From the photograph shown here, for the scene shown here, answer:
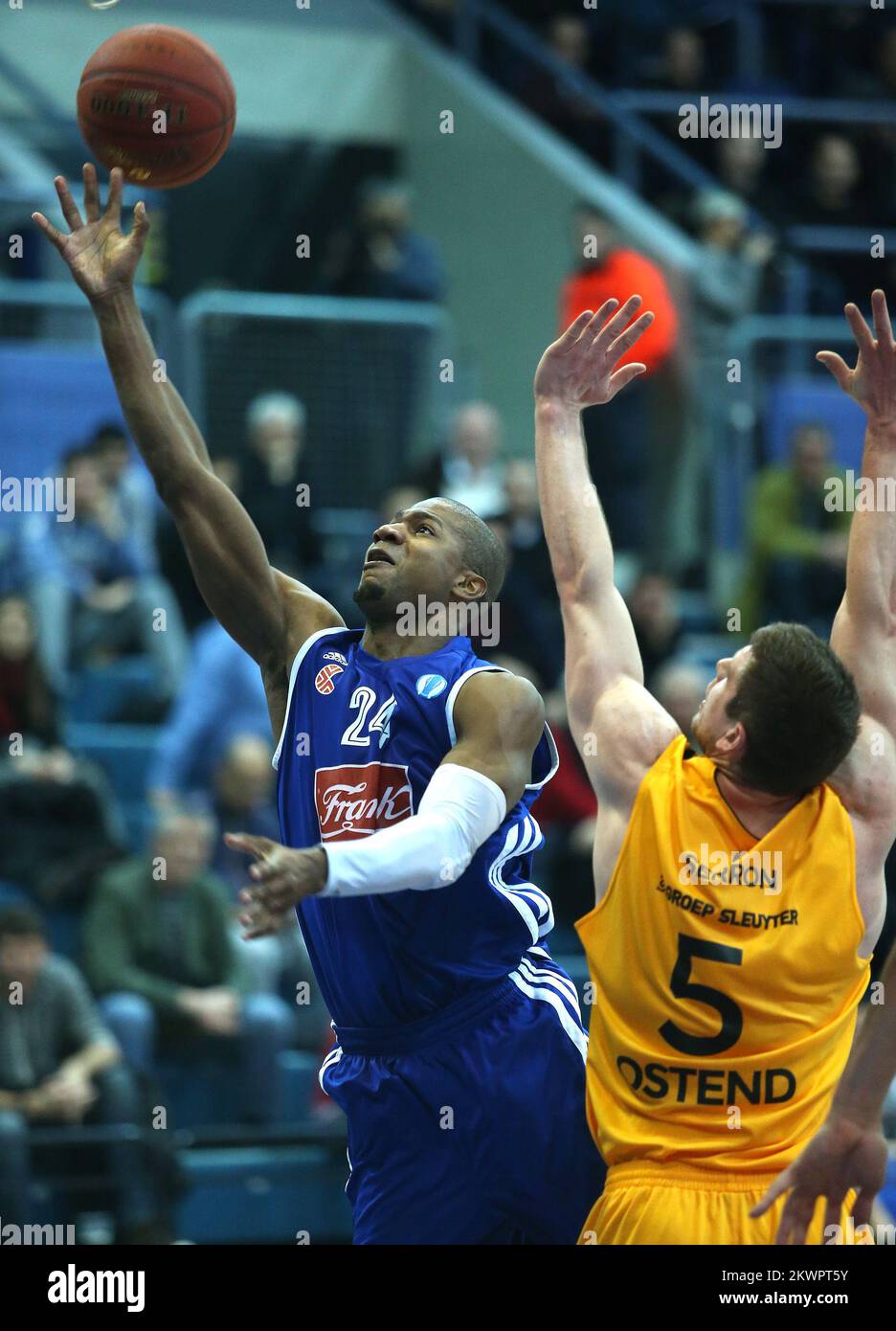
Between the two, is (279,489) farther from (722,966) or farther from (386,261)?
(722,966)

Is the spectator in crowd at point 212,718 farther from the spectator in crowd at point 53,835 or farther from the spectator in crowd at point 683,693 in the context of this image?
the spectator in crowd at point 683,693

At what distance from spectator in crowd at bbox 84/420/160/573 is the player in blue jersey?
5.60m

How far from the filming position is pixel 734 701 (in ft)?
13.9

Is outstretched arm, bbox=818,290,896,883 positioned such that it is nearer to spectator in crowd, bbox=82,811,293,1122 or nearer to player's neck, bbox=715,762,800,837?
player's neck, bbox=715,762,800,837

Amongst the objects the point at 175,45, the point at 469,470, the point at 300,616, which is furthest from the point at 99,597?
the point at 300,616

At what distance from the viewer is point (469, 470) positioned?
35.9 feet

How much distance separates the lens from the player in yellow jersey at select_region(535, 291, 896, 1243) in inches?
164

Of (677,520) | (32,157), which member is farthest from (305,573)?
(32,157)

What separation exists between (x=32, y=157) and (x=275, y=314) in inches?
135

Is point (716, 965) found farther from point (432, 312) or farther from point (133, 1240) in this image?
point (432, 312)

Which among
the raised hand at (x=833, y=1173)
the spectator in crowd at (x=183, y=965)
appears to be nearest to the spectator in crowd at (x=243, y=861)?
the spectator in crowd at (x=183, y=965)

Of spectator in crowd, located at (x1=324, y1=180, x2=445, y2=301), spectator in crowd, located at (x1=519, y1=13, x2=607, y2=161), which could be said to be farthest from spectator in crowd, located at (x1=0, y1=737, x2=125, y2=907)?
spectator in crowd, located at (x1=519, y1=13, x2=607, y2=161)

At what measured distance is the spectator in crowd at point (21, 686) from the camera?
9562mm

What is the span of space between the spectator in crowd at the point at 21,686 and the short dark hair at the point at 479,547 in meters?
4.86
